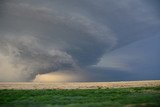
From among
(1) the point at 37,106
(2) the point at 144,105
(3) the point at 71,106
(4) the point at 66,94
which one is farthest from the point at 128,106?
(4) the point at 66,94

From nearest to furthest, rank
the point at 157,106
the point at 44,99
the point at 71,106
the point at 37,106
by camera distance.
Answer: the point at 157,106 < the point at 71,106 < the point at 37,106 < the point at 44,99

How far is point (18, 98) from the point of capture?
50.3 metres

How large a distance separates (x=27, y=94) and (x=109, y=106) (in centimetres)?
2318

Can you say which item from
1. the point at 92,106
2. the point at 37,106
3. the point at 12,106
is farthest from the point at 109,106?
the point at 12,106

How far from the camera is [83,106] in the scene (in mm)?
36500

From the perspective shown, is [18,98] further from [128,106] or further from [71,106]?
[128,106]

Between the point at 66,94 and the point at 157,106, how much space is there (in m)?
22.9

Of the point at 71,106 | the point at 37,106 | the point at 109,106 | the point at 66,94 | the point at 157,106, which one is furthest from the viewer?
the point at 66,94

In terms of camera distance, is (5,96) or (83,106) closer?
(83,106)

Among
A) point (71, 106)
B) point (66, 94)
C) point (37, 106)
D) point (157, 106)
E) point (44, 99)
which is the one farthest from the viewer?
point (66, 94)

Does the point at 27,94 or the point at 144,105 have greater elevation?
the point at 27,94

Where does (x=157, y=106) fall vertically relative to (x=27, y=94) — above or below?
below

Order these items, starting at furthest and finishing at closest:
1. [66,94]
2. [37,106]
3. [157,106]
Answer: [66,94] < [37,106] < [157,106]

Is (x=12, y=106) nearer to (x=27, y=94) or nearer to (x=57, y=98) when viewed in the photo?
(x=57, y=98)
